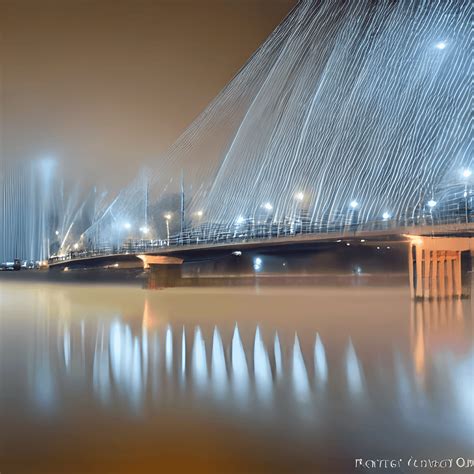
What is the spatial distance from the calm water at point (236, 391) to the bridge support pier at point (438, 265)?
139 centimetres

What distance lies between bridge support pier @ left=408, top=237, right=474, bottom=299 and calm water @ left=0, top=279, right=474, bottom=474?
1391 millimetres

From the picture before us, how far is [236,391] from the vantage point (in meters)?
6.75

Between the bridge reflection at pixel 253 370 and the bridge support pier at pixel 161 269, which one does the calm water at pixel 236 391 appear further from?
the bridge support pier at pixel 161 269

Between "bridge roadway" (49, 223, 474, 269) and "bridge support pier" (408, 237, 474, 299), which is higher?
"bridge roadway" (49, 223, 474, 269)

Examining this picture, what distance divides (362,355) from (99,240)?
3124cm

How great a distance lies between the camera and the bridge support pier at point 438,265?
14930 mm

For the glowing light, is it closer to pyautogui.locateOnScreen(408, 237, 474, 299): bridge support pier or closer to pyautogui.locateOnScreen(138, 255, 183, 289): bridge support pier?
pyautogui.locateOnScreen(138, 255, 183, 289): bridge support pier

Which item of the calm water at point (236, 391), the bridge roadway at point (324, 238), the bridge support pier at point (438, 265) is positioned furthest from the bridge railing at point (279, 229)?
the calm water at point (236, 391)

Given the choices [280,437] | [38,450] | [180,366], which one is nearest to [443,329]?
[180,366]

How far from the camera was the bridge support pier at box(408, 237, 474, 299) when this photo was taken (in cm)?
1493

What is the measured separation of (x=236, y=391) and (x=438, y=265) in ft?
37.0

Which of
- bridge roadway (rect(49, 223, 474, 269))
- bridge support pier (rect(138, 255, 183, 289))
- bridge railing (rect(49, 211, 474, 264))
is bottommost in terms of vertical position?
bridge support pier (rect(138, 255, 183, 289))

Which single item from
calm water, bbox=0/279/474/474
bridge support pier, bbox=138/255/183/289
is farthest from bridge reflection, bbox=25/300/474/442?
bridge support pier, bbox=138/255/183/289

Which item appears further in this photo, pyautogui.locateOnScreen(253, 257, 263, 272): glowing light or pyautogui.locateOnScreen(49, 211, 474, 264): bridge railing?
pyautogui.locateOnScreen(253, 257, 263, 272): glowing light
